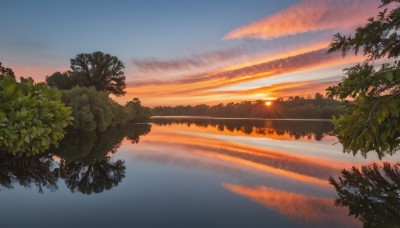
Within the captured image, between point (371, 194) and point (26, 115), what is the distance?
38.4ft

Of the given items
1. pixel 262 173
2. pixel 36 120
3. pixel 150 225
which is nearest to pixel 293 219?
pixel 150 225

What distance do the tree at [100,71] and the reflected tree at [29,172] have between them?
45.2 m

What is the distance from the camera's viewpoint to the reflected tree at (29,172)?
35.9 feet

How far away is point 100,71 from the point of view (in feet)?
195

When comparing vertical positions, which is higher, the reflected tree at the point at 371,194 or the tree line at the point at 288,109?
the tree line at the point at 288,109

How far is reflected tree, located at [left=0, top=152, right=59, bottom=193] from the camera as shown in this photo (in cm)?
1095

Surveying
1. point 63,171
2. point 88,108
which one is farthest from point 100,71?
point 63,171

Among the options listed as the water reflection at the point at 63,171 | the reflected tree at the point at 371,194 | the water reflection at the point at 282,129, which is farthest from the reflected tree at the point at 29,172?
the water reflection at the point at 282,129

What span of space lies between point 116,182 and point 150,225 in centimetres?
514

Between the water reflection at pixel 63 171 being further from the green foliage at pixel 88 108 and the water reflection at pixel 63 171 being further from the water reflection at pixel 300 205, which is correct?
the green foliage at pixel 88 108

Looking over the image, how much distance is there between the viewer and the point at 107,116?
3969 centimetres

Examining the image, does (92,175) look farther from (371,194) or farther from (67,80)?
(67,80)

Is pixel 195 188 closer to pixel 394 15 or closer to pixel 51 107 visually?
pixel 51 107

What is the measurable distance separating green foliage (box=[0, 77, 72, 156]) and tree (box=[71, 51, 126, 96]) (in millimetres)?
48888
